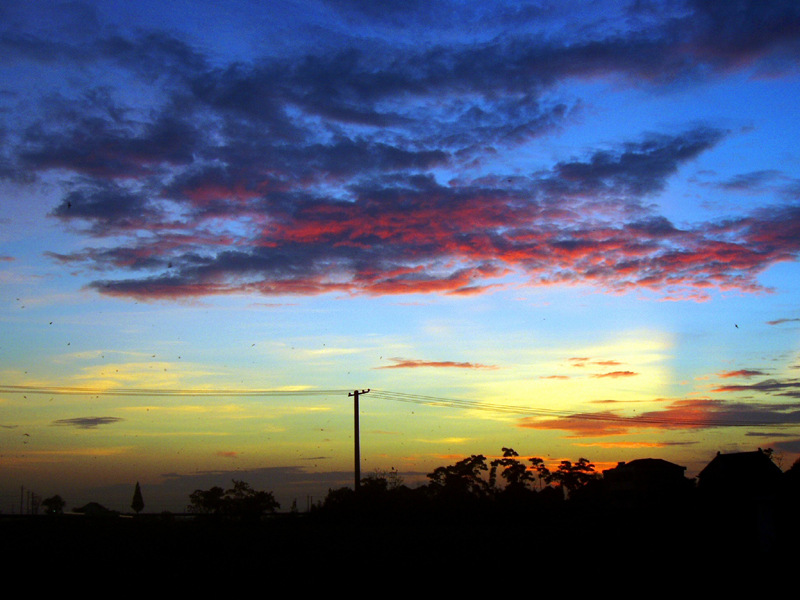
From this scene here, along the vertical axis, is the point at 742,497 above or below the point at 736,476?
below

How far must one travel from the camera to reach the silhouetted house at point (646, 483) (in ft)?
217

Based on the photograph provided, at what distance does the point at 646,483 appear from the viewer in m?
66.9

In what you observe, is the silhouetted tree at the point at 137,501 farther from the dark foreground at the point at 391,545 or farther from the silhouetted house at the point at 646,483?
the silhouetted house at the point at 646,483

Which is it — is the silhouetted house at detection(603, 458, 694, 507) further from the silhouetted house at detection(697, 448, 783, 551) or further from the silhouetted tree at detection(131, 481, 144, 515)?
the silhouetted tree at detection(131, 481, 144, 515)

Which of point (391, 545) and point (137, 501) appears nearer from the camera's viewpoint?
point (391, 545)

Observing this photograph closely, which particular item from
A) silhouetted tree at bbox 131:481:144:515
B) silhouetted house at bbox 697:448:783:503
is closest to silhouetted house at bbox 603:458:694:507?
silhouetted house at bbox 697:448:783:503

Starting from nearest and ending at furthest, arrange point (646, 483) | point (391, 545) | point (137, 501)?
1. point (391, 545)
2. point (646, 483)
3. point (137, 501)

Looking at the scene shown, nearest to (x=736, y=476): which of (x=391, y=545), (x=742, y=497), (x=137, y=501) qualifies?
(x=742, y=497)

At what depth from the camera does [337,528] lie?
50.4 meters

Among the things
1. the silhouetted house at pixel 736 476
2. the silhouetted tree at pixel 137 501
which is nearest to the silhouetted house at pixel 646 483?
the silhouetted house at pixel 736 476

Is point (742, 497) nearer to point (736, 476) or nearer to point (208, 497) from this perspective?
point (736, 476)

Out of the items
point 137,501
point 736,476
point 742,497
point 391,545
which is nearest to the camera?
point 391,545

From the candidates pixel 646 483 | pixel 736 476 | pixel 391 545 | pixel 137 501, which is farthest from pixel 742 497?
pixel 137 501

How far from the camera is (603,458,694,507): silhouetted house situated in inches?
2598
